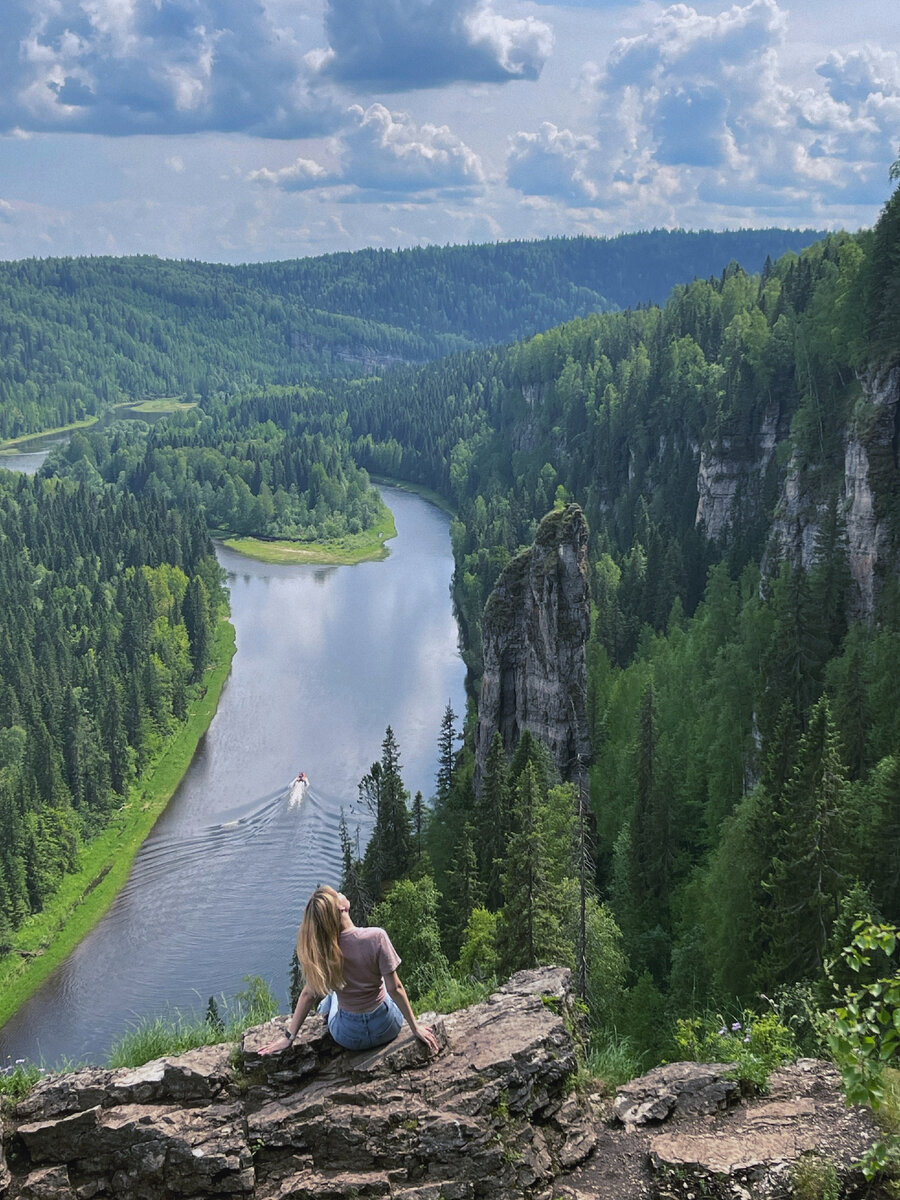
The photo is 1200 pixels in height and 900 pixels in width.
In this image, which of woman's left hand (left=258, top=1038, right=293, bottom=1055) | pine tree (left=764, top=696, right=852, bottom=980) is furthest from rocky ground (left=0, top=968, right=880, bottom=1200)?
pine tree (left=764, top=696, right=852, bottom=980)

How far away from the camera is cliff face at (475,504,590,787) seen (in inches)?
2219

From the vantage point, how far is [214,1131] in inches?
459

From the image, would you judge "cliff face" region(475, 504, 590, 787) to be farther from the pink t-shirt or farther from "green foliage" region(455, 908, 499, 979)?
the pink t-shirt

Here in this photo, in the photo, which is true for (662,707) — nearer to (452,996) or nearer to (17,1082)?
(452,996)

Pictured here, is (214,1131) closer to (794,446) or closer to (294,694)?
(794,446)

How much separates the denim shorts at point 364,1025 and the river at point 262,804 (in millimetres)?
26413

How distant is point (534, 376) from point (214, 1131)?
17916 cm

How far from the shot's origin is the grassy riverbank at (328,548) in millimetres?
153750

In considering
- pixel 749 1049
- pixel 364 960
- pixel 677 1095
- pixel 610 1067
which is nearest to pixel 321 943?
pixel 364 960

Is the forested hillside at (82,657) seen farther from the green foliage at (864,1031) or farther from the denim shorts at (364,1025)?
the green foliage at (864,1031)

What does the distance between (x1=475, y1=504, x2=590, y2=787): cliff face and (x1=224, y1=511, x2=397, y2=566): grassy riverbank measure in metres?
91.6

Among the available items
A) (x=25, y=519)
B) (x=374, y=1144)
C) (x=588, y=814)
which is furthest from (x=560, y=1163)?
(x=25, y=519)

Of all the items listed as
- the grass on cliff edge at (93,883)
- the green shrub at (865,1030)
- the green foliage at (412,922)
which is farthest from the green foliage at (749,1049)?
the grass on cliff edge at (93,883)

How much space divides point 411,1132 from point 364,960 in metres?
1.79
